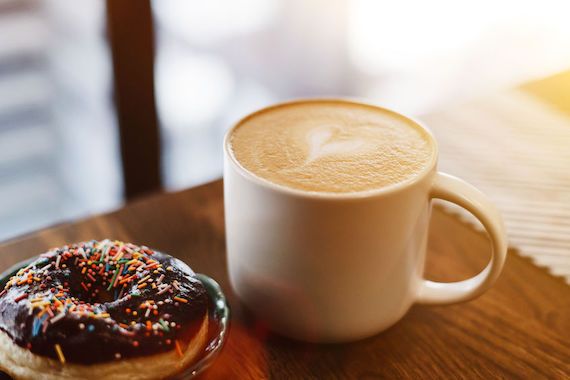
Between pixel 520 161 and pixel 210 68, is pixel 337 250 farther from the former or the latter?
pixel 210 68

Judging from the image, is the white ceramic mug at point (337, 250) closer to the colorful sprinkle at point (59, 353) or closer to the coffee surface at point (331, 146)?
the coffee surface at point (331, 146)

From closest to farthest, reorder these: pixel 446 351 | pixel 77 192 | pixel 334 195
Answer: pixel 334 195
pixel 446 351
pixel 77 192

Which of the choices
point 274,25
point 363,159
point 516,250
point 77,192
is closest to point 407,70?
point 274,25

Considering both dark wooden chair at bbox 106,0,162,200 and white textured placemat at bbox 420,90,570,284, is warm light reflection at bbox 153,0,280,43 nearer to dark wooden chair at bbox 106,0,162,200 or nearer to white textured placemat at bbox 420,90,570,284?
dark wooden chair at bbox 106,0,162,200

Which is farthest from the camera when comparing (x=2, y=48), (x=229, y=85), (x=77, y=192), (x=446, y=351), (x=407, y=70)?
(x=407, y=70)

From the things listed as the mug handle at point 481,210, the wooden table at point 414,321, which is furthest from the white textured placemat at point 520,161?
the mug handle at point 481,210

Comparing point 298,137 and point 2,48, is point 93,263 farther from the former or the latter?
point 2,48

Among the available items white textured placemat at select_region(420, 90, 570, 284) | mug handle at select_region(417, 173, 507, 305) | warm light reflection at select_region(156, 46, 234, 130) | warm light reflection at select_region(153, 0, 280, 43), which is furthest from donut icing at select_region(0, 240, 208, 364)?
→ warm light reflection at select_region(153, 0, 280, 43)
